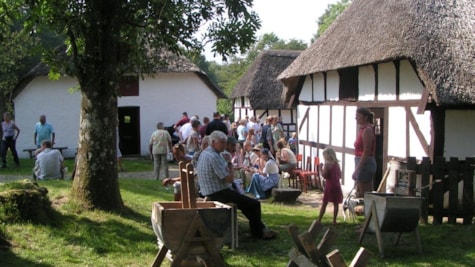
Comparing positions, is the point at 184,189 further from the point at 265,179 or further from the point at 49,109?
the point at 49,109

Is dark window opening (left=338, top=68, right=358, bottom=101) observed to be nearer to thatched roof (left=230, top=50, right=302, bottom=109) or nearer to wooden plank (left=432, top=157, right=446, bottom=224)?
wooden plank (left=432, top=157, right=446, bottom=224)

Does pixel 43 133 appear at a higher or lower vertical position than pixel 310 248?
higher

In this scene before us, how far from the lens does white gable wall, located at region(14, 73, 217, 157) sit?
2320 centimetres

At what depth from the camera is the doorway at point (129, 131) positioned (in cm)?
2417

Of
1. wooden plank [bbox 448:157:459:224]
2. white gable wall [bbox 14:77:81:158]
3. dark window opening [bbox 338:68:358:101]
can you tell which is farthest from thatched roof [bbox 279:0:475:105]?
white gable wall [bbox 14:77:81:158]

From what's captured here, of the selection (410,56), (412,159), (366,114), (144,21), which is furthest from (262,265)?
(410,56)

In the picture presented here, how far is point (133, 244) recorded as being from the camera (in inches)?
288

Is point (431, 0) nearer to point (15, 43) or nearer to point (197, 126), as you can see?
point (197, 126)

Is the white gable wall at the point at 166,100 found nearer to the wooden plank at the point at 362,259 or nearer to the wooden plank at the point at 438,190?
the wooden plank at the point at 438,190

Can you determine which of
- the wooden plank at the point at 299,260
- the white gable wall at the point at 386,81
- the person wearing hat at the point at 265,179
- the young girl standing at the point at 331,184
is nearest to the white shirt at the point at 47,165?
the person wearing hat at the point at 265,179

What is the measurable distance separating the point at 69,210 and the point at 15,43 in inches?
660

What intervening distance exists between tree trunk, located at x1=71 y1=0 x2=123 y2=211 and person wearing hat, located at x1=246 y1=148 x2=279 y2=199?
5128 mm

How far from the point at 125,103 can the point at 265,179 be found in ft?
40.7

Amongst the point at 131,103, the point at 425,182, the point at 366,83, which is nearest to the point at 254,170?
the point at 366,83
